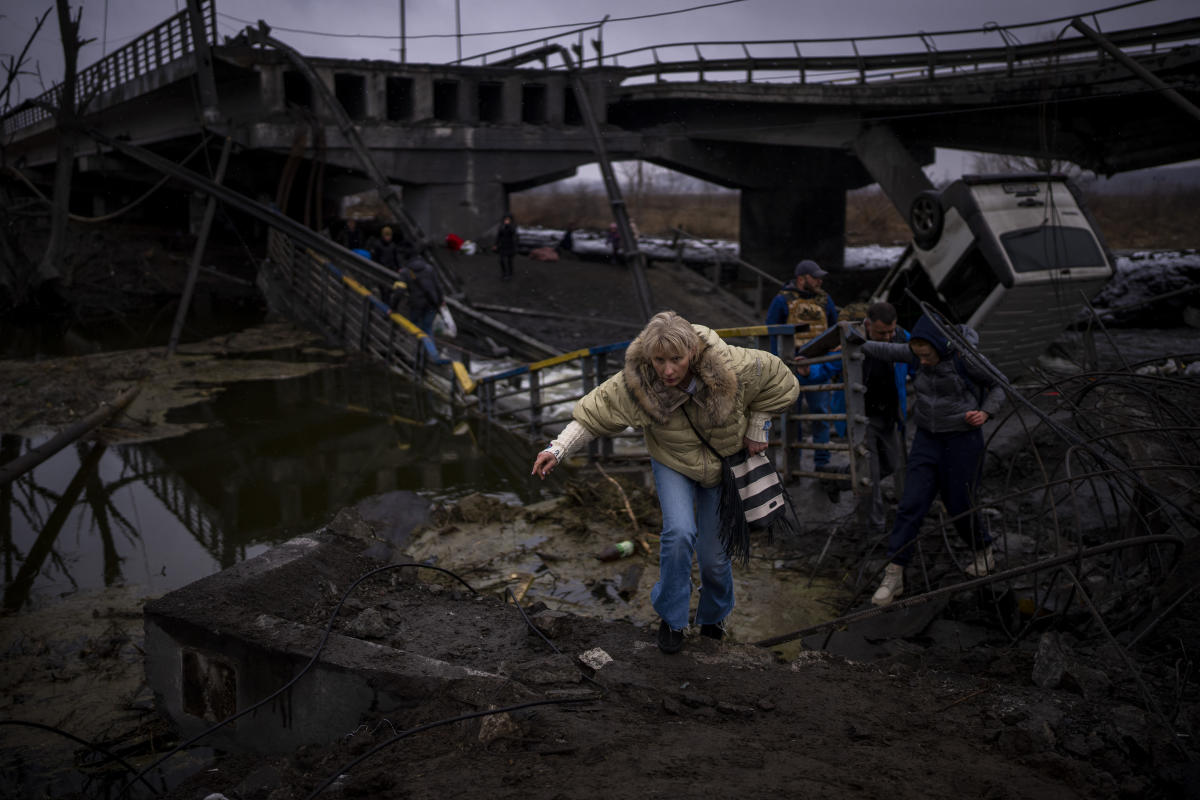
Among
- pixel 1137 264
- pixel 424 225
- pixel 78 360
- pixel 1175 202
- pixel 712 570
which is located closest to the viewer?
pixel 712 570

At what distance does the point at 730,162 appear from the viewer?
2997cm

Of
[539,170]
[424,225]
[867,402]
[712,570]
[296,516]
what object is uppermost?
[539,170]

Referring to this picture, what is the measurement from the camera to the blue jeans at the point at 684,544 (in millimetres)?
4133

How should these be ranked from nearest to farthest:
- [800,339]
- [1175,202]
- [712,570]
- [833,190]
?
[712,570], [800,339], [833,190], [1175,202]

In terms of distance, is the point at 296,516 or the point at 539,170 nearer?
the point at 296,516

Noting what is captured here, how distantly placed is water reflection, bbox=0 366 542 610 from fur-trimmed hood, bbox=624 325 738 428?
16.2 feet

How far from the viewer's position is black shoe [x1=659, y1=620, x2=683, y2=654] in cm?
429

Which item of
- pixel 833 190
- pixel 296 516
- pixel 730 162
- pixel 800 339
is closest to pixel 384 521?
pixel 296 516

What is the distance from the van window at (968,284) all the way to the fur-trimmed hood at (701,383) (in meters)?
8.97

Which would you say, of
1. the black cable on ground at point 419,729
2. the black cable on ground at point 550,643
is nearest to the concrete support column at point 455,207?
the black cable on ground at point 550,643

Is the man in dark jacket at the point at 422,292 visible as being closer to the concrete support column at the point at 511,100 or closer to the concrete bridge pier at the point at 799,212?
the concrete support column at the point at 511,100

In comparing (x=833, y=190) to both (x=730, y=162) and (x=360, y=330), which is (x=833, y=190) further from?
(x=360, y=330)

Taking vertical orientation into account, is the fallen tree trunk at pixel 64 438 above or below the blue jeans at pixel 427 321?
below

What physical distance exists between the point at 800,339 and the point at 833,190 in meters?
24.5
